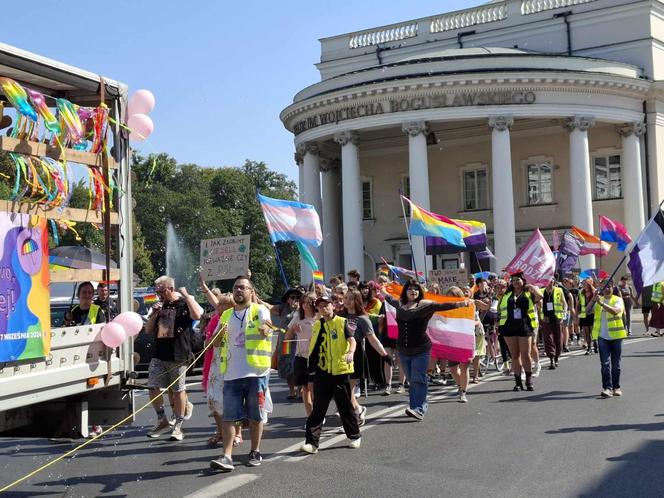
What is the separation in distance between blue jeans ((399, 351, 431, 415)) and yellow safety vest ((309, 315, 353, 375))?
1813 mm

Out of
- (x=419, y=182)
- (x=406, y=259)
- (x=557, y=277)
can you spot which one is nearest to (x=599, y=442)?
(x=557, y=277)

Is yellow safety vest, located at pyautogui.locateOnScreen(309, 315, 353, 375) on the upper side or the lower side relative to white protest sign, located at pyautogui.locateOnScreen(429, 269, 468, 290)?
lower

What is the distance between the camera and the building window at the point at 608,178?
1495 inches

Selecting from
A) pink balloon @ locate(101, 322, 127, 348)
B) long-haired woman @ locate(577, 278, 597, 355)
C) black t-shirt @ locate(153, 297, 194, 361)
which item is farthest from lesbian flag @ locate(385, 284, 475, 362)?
long-haired woman @ locate(577, 278, 597, 355)

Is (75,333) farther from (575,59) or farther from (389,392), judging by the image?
(575,59)

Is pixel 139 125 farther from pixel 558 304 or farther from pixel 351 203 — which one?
pixel 351 203

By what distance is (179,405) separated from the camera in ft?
32.0

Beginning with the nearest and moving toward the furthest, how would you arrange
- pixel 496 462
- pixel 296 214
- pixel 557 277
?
pixel 496 462
pixel 296 214
pixel 557 277

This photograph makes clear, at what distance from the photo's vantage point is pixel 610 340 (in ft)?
41.3

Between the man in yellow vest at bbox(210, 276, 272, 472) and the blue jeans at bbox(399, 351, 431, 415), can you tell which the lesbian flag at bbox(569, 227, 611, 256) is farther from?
the man in yellow vest at bbox(210, 276, 272, 472)

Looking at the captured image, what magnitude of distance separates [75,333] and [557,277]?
2241 cm

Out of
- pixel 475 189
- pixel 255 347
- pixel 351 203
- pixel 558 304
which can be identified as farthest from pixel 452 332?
pixel 475 189

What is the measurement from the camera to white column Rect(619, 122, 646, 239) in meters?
36.0

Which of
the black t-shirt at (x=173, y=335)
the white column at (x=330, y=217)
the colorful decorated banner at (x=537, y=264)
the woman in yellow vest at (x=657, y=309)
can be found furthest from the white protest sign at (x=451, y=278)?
the white column at (x=330, y=217)
